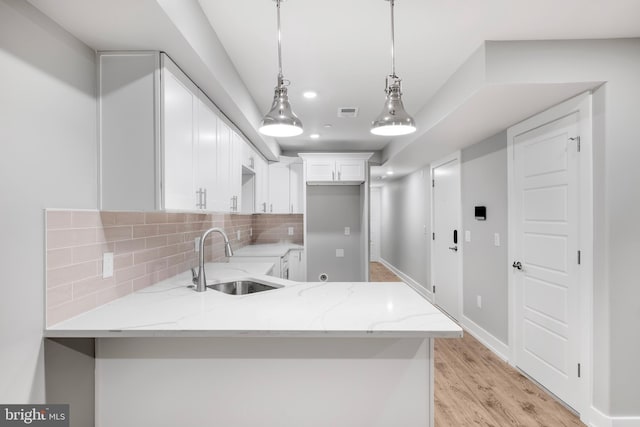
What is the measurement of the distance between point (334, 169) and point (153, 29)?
3458 mm

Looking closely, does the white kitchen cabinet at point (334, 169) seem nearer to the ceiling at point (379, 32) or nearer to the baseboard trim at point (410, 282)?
the ceiling at point (379, 32)

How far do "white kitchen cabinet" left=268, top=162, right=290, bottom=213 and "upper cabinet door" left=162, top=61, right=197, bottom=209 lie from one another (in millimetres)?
2946

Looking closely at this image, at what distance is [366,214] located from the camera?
4.76m

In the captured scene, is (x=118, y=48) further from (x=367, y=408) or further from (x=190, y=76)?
(x=367, y=408)

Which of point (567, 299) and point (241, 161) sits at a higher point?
point (241, 161)

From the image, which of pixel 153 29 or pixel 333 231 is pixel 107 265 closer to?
pixel 153 29

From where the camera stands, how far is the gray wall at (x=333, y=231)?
5203 mm

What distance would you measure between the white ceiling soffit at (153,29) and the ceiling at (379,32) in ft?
0.61

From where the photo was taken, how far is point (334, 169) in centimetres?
470

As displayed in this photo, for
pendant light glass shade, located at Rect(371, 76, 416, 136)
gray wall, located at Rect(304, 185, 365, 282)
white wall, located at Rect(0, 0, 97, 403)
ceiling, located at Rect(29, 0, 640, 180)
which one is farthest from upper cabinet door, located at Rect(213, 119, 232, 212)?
gray wall, located at Rect(304, 185, 365, 282)

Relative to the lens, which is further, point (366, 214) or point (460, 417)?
point (366, 214)

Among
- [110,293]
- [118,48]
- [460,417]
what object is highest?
[118,48]

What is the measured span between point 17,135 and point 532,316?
346 centimetres

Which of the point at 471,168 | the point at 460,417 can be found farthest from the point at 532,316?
the point at 471,168
